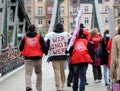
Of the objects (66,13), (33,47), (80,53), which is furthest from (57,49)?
(66,13)

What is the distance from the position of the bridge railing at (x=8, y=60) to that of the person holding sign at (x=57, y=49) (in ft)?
14.7

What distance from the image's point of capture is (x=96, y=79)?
14320mm

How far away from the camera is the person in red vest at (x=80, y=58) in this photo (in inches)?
409

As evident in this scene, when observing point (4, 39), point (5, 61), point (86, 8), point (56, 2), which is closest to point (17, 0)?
point (4, 39)

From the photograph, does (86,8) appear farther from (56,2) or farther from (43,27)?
(56,2)

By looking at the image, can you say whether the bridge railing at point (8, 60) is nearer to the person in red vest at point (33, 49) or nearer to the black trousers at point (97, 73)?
the black trousers at point (97, 73)

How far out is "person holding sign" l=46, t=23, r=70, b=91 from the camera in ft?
39.9

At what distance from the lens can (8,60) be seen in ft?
60.6

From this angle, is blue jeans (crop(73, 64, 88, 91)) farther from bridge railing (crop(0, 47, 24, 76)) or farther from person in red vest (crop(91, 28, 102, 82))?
bridge railing (crop(0, 47, 24, 76))

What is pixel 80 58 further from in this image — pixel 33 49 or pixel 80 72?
pixel 33 49

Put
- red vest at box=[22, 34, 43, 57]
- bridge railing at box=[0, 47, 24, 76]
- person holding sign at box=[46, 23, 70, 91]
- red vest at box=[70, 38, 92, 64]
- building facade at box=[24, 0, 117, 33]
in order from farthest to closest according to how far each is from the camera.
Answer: building facade at box=[24, 0, 117, 33] → bridge railing at box=[0, 47, 24, 76] → person holding sign at box=[46, 23, 70, 91] → red vest at box=[22, 34, 43, 57] → red vest at box=[70, 38, 92, 64]

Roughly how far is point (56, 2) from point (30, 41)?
29.5 m

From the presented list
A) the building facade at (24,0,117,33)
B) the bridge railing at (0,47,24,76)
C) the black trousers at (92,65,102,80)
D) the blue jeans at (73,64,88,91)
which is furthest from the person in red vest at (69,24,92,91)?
the building facade at (24,0,117,33)

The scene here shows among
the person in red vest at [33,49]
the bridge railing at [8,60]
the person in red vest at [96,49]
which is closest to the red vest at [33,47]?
the person in red vest at [33,49]
